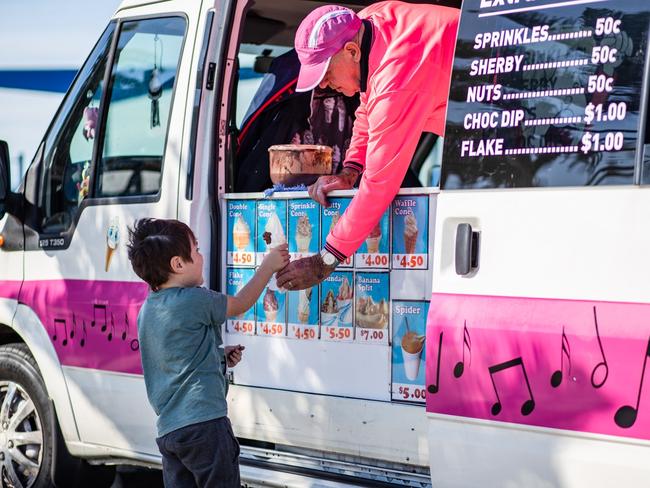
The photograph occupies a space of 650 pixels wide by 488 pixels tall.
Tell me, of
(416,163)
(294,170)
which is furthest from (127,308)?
(416,163)

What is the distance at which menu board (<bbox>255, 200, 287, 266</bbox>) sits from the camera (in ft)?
15.0

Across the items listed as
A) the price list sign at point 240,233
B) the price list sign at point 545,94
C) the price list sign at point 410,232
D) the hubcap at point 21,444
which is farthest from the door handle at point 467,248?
the hubcap at point 21,444

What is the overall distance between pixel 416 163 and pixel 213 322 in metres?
4.67

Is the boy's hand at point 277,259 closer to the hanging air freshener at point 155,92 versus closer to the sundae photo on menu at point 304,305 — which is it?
the sundae photo on menu at point 304,305

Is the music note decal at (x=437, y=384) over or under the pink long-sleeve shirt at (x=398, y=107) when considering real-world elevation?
under

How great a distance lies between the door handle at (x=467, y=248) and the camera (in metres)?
3.57

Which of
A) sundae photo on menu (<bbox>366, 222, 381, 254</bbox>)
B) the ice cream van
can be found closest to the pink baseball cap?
the ice cream van

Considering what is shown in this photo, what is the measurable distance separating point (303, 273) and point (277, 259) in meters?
0.18

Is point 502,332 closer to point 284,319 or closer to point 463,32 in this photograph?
point 463,32

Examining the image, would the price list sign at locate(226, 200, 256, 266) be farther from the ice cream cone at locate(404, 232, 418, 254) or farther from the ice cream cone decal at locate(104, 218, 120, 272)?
the ice cream cone at locate(404, 232, 418, 254)

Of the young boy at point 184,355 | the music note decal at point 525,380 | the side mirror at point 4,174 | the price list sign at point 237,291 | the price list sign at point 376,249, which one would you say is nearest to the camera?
the music note decal at point 525,380

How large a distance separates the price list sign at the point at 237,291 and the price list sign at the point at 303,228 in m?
0.29

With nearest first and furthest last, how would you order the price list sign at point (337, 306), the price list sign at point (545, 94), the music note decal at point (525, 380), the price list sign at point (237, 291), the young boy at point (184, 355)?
the price list sign at point (545, 94) → the music note decal at point (525, 380) → the young boy at point (184, 355) → the price list sign at point (337, 306) → the price list sign at point (237, 291)

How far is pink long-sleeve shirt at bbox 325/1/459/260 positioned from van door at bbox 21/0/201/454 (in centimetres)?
112
